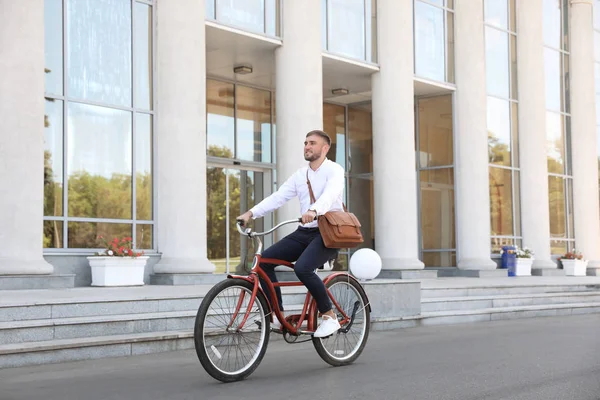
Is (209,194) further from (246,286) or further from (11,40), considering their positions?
(246,286)

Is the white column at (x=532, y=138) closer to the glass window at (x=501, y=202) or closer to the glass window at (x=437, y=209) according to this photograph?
the glass window at (x=501, y=202)

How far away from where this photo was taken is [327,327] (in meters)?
6.92

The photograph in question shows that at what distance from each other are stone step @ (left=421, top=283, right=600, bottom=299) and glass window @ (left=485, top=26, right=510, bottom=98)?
7693 millimetres

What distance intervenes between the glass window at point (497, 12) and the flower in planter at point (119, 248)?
577 inches

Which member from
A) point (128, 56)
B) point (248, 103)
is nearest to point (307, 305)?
point (128, 56)

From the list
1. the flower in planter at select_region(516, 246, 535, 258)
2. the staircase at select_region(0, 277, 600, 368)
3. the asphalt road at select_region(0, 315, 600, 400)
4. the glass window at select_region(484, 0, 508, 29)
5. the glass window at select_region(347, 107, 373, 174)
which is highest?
the glass window at select_region(484, 0, 508, 29)

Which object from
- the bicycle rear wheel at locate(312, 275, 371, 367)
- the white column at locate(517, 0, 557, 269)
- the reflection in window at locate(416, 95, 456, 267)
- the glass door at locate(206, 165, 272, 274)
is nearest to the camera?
the bicycle rear wheel at locate(312, 275, 371, 367)

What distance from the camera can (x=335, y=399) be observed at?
558cm

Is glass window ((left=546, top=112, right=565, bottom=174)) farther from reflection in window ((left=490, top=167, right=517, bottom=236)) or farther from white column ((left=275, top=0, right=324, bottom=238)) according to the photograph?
white column ((left=275, top=0, right=324, bottom=238))

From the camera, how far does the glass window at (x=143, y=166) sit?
1523 cm

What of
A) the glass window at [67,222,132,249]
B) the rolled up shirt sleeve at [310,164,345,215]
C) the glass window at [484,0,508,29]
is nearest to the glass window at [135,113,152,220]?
the glass window at [67,222,132,249]

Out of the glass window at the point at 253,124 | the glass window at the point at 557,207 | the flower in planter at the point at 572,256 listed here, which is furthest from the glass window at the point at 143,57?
the flower in planter at the point at 572,256

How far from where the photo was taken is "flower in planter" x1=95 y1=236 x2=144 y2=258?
14.1 metres

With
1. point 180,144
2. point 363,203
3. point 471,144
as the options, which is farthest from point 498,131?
point 180,144
